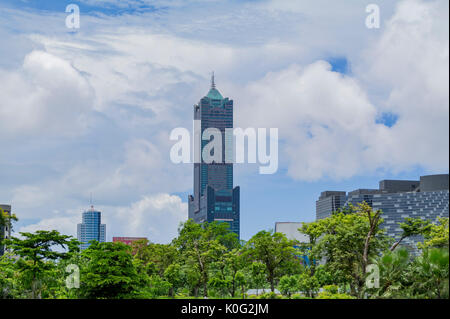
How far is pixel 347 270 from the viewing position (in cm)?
2656

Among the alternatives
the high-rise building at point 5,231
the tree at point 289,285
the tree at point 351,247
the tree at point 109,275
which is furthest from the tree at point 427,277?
the high-rise building at point 5,231

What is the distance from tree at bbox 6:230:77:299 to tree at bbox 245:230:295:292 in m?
11.3

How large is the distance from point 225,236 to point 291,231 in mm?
38983

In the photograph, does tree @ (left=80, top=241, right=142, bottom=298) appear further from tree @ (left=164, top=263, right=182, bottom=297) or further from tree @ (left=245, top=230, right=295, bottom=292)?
tree @ (left=245, top=230, right=295, bottom=292)

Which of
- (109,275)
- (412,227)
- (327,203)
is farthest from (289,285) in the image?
(327,203)

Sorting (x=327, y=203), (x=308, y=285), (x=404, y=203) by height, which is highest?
(x=404, y=203)

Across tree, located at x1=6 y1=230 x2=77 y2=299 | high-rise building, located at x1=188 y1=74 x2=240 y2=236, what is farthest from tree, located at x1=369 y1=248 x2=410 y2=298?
high-rise building, located at x1=188 y1=74 x2=240 y2=236

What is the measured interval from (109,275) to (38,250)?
10.6ft

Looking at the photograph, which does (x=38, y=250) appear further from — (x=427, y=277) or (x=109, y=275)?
(x=427, y=277)

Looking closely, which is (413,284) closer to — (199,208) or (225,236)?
(225,236)

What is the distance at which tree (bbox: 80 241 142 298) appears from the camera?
21.8m

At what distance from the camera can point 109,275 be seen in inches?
860

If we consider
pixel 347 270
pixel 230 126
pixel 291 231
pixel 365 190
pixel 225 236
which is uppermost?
pixel 365 190
